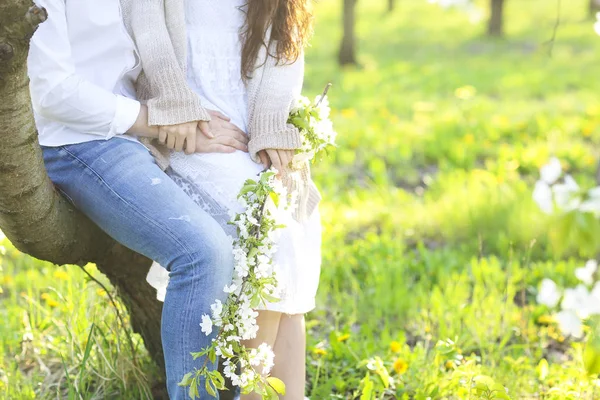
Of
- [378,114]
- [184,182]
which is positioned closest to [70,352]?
[184,182]

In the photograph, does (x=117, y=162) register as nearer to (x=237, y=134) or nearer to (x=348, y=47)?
(x=237, y=134)

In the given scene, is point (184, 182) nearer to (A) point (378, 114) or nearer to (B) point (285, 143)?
(B) point (285, 143)

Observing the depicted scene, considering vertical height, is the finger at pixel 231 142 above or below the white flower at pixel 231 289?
above

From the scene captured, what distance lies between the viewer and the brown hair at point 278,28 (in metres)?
2.17

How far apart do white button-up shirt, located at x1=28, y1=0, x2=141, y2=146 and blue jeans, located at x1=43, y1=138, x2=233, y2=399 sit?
2.7 inches

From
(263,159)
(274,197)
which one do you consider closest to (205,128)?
(263,159)

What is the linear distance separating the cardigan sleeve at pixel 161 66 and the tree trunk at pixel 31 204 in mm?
383

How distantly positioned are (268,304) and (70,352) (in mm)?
881

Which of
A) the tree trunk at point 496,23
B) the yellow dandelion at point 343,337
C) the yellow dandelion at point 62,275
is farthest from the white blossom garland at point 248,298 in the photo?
the tree trunk at point 496,23

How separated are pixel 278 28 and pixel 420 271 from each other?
1.65m

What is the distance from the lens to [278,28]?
2207 millimetres

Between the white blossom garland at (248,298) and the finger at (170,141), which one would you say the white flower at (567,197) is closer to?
the white blossom garland at (248,298)

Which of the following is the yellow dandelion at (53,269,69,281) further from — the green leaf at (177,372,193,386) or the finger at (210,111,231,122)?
the green leaf at (177,372,193,386)

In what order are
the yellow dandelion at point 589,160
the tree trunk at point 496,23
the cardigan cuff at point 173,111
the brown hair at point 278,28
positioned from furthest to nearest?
the tree trunk at point 496,23, the yellow dandelion at point 589,160, the brown hair at point 278,28, the cardigan cuff at point 173,111
